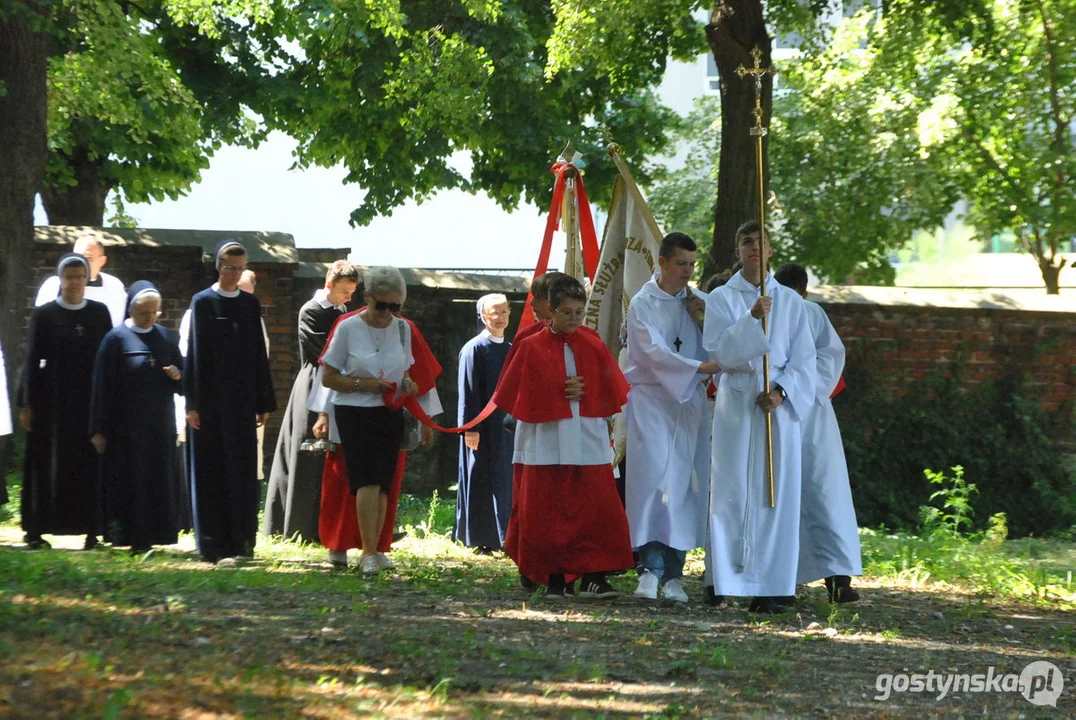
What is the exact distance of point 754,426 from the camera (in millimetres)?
8320

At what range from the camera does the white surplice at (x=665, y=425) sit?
855 centimetres

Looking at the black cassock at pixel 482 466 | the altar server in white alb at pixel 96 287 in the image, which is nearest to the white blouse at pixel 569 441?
the black cassock at pixel 482 466

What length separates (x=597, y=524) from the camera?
8.35 m

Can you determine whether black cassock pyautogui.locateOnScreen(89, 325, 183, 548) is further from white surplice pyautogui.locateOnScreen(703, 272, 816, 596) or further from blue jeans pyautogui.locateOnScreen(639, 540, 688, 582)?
white surplice pyautogui.locateOnScreen(703, 272, 816, 596)

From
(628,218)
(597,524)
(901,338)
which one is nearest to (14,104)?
(628,218)

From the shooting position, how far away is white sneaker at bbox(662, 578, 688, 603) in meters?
8.41

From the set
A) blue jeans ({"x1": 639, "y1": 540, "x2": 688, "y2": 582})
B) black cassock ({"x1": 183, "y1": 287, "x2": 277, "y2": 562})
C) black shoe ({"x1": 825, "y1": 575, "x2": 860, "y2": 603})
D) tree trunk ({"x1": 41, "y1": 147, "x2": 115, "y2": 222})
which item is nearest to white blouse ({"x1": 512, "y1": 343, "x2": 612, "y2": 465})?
blue jeans ({"x1": 639, "y1": 540, "x2": 688, "y2": 582})

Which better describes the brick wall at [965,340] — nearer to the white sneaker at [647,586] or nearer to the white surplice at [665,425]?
the white surplice at [665,425]

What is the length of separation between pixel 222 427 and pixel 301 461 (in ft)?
5.18

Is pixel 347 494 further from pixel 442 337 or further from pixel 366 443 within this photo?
pixel 442 337

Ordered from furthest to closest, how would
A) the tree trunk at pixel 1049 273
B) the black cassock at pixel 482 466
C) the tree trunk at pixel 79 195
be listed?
the tree trunk at pixel 1049 273 < the tree trunk at pixel 79 195 < the black cassock at pixel 482 466

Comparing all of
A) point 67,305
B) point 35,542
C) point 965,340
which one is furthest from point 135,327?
point 965,340

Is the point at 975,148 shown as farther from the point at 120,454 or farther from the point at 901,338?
the point at 120,454

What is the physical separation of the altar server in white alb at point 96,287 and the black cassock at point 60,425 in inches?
14.2
